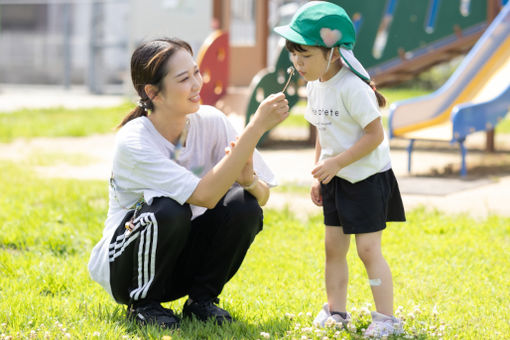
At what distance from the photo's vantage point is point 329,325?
2.56 metres

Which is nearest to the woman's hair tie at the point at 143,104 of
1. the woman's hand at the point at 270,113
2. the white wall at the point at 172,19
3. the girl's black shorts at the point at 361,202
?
the woman's hand at the point at 270,113

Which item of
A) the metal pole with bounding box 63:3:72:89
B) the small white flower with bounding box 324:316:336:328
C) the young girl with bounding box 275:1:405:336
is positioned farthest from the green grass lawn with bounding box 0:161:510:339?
the metal pole with bounding box 63:3:72:89

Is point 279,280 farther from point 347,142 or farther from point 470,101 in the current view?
point 470,101

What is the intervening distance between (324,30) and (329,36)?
26mm

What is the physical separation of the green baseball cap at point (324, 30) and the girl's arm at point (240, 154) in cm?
21

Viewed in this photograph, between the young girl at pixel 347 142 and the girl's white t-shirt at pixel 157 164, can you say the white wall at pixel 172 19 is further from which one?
the young girl at pixel 347 142

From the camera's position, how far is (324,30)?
251cm

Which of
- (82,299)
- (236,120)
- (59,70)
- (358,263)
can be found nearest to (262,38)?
(236,120)

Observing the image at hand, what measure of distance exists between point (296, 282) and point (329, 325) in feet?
2.56

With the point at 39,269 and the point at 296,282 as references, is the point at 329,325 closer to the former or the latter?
the point at 296,282

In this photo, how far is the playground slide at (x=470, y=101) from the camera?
6.42m

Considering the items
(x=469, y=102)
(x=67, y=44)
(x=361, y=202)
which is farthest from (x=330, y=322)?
(x=67, y=44)

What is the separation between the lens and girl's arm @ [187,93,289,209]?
8.20 feet

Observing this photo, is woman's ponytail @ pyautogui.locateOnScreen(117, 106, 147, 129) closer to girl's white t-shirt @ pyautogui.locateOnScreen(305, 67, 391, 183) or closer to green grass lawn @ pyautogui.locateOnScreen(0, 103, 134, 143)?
girl's white t-shirt @ pyautogui.locateOnScreen(305, 67, 391, 183)
